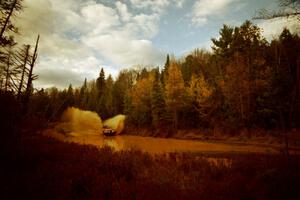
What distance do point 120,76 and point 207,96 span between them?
45.3 metres

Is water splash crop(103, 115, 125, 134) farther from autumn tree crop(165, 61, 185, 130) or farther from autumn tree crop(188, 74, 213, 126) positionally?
autumn tree crop(188, 74, 213, 126)

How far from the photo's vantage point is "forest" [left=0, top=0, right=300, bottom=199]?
6.20m

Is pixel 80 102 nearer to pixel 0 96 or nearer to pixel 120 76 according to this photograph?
pixel 120 76

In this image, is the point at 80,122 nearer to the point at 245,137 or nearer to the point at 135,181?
the point at 245,137

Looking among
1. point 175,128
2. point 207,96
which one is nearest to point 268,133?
point 207,96

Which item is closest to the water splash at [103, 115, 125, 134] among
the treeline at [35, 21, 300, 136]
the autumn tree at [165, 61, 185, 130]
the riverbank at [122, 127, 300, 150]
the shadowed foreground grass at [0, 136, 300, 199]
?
the treeline at [35, 21, 300, 136]

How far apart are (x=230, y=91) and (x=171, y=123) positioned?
16021mm

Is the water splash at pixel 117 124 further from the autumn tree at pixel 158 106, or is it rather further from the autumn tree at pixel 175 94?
the autumn tree at pixel 175 94

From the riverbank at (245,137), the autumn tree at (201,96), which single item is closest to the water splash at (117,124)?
the riverbank at (245,137)

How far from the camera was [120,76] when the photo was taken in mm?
77625

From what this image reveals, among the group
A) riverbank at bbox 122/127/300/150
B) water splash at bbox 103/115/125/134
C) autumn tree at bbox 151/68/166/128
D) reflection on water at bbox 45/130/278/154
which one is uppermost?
autumn tree at bbox 151/68/166/128

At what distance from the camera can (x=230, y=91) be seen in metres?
32.9

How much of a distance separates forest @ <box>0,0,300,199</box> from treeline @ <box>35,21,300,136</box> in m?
0.16

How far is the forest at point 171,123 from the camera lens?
6203 millimetres
